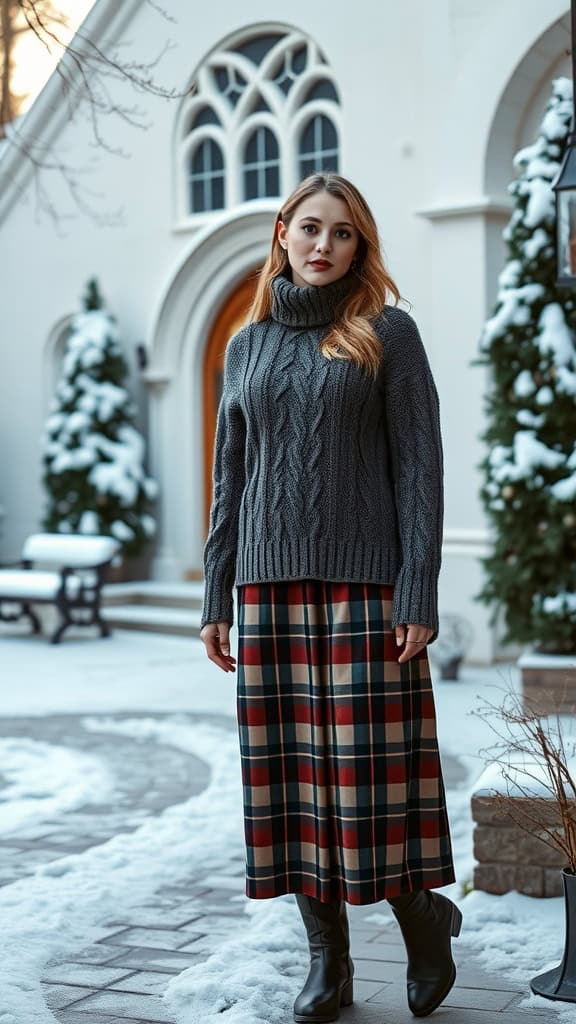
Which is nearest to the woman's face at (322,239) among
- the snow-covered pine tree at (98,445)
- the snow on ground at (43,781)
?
the snow on ground at (43,781)

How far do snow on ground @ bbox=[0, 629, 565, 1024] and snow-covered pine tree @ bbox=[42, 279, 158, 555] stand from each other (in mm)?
4139

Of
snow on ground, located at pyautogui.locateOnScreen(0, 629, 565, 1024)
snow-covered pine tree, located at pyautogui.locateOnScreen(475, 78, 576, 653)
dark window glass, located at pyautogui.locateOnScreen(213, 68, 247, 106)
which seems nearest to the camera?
snow on ground, located at pyautogui.locateOnScreen(0, 629, 565, 1024)

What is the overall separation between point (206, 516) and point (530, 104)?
16.4 ft

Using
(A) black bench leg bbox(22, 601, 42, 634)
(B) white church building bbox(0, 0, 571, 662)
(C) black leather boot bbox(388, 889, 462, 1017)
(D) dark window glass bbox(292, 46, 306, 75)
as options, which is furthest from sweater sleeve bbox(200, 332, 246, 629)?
(A) black bench leg bbox(22, 601, 42, 634)

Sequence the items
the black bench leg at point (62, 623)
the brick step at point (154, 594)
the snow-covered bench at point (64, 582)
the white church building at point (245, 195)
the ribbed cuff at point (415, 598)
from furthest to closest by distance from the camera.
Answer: the brick step at point (154, 594) → the snow-covered bench at point (64, 582) → the black bench leg at point (62, 623) → the white church building at point (245, 195) → the ribbed cuff at point (415, 598)

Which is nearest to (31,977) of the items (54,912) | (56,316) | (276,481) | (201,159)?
(54,912)

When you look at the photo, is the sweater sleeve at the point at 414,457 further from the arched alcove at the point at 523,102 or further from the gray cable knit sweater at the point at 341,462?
the arched alcove at the point at 523,102

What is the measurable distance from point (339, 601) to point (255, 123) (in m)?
9.73

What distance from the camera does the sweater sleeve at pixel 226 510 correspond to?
343 cm

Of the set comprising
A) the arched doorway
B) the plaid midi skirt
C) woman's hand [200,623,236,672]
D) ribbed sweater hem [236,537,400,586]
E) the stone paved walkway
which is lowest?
the stone paved walkway

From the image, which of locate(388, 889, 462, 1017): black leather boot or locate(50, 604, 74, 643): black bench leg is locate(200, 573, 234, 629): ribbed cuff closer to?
locate(388, 889, 462, 1017): black leather boot

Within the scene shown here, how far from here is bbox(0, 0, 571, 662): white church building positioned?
10.0 meters

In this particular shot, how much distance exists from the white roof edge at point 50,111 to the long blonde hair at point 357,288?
31.7ft

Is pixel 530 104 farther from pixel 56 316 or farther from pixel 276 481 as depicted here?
pixel 276 481
